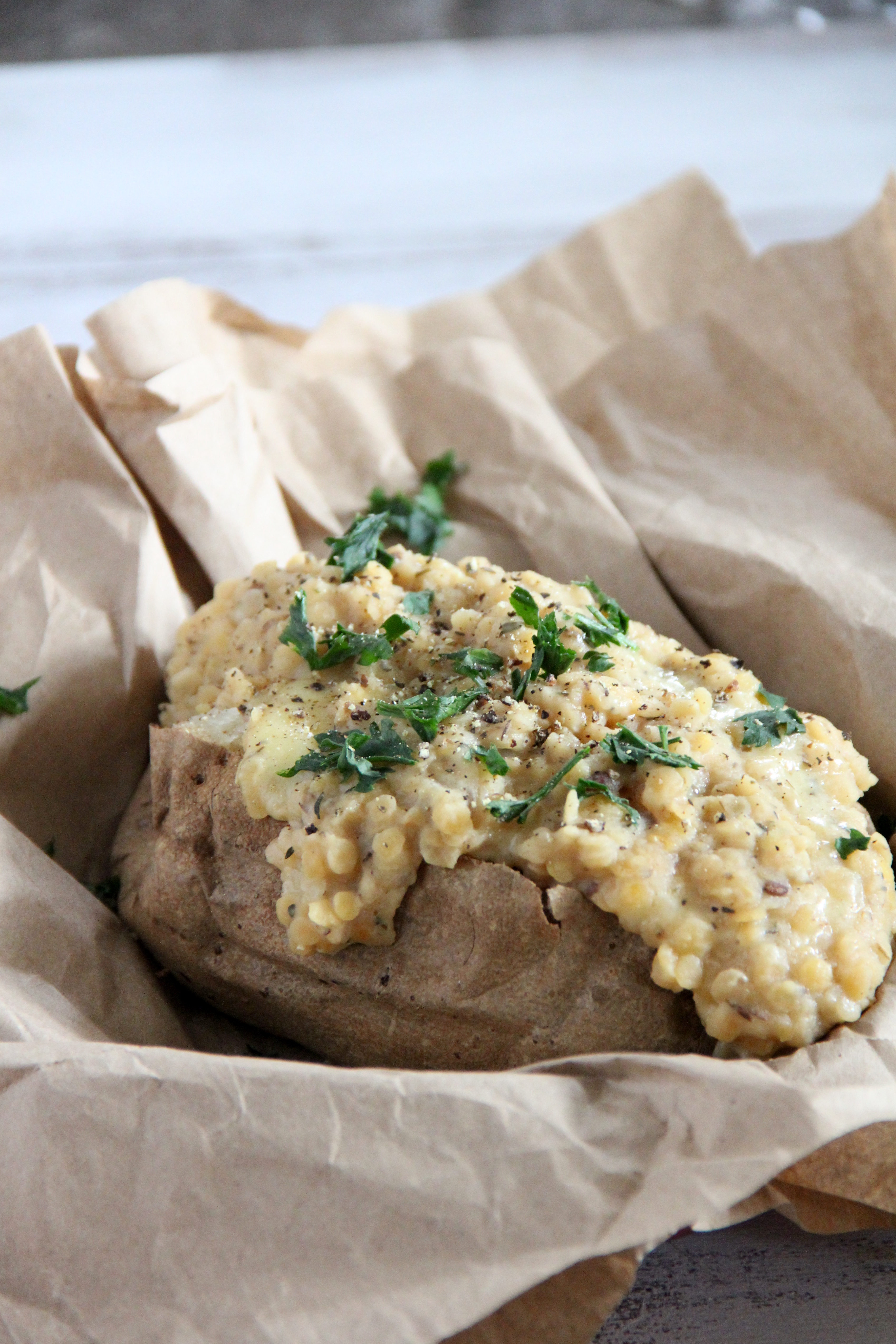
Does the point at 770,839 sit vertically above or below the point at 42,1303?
above

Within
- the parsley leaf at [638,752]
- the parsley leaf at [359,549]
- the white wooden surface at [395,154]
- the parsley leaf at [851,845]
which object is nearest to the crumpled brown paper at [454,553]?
the parsley leaf at [851,845]

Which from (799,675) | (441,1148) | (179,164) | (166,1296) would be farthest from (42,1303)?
(179,164)

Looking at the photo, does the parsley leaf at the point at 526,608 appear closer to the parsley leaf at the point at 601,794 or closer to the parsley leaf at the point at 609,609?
A: the parsley leaf at the point at 609,609

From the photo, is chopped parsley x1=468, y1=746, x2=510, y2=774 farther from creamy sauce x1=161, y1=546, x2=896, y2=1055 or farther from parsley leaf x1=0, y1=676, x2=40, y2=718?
parsley leaf x1=0, y1=676, x2=40, y2=718

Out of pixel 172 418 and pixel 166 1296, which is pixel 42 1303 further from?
pixel 172 418

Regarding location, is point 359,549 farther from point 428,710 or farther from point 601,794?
point 601,794

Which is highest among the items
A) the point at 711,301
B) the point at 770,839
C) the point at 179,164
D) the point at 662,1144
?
the point at 179,164
